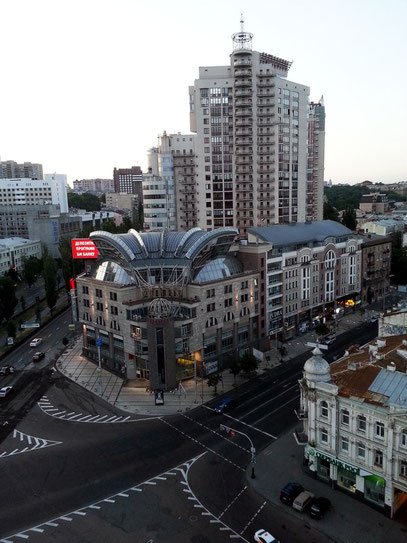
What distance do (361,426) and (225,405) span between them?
29.3 m

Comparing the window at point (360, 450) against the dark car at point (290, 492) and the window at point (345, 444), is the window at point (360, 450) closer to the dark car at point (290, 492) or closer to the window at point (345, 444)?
the window at point (345, 444)

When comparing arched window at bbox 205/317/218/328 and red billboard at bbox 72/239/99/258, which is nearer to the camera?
arched window at bbox 205/317/218/328

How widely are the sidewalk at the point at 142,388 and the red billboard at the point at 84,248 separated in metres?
24.3

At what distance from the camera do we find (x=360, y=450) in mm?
51750

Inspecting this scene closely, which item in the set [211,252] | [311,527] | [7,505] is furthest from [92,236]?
[311,527]

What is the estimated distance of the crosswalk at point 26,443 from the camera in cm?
6556

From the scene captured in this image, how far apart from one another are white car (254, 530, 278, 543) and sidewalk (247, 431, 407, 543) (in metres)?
2.51

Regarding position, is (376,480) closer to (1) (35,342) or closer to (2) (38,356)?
(2) (38,356)

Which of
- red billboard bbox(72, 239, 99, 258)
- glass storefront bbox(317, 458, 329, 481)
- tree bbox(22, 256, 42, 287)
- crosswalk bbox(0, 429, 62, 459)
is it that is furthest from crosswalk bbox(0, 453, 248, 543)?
tree bbox(22, 256, 42, 287)

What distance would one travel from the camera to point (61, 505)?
174ft

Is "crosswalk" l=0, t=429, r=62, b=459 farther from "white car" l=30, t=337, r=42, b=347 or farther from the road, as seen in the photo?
Answer: "white car" l=30, t=337, r=42, b=347

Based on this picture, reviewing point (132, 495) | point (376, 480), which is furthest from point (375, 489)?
point (132, 495)

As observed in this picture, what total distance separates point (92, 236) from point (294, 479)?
217 feet

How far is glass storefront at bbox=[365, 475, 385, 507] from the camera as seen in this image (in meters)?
50.0
